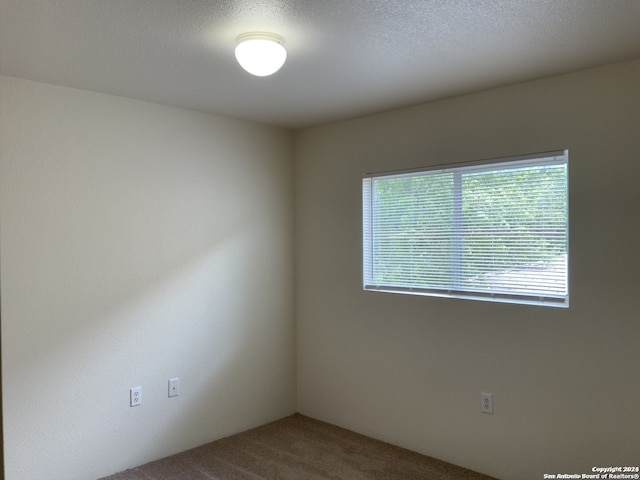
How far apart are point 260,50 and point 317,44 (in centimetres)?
29

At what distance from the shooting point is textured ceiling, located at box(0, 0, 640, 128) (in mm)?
1940

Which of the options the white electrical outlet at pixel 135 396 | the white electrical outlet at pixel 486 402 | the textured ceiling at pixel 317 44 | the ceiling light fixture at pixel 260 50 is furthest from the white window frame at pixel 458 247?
the white electrical outlet at pixel 135 396

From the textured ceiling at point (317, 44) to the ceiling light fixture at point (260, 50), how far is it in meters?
0.05

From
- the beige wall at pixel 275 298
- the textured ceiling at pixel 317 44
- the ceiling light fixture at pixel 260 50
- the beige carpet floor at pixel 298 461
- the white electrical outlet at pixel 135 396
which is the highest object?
the textured ceiling at pixel 317 44

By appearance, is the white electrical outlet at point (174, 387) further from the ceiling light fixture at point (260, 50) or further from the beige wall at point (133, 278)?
the ceiling light fixture at point (260, 50)

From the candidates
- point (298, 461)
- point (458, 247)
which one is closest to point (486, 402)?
point (458, 247)

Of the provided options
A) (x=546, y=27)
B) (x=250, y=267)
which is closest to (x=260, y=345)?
(x=250, y=267)

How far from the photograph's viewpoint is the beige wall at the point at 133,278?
275 cm

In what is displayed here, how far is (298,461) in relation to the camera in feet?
10.6

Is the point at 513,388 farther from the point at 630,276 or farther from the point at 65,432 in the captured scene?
the point at 65,432

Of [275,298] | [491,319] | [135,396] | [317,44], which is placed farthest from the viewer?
[275,298]

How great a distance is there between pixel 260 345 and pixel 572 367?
2221 millimetres

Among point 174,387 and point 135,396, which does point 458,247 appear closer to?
point 174,387

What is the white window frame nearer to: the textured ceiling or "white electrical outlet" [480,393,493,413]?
the textured ceiling
